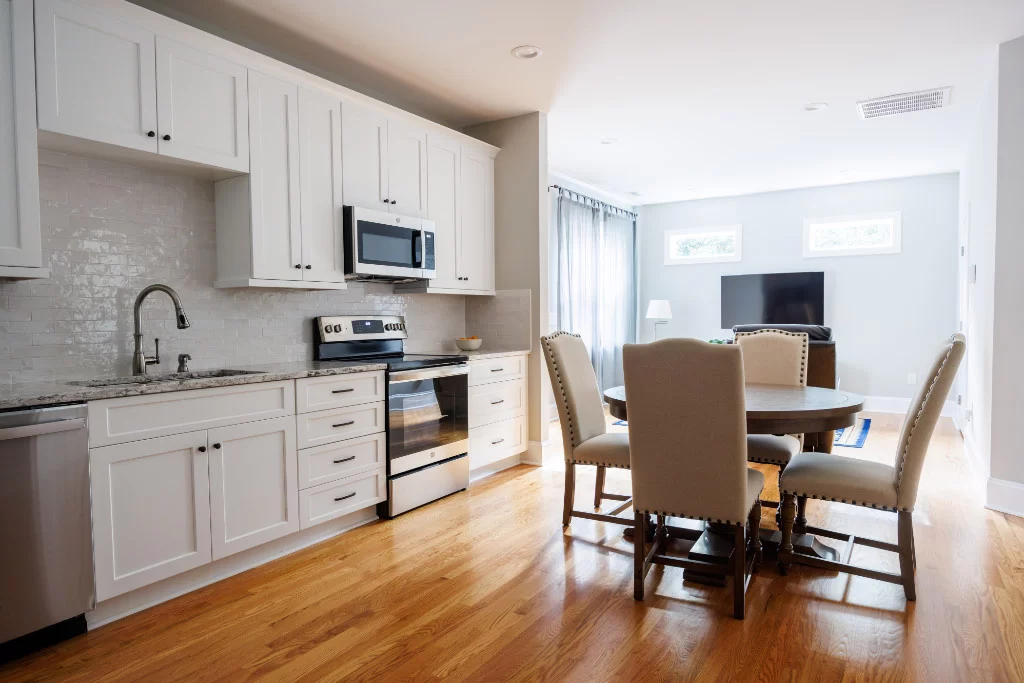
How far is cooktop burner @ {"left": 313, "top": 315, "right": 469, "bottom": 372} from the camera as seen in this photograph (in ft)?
11.8

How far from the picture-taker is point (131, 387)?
2.22 meters

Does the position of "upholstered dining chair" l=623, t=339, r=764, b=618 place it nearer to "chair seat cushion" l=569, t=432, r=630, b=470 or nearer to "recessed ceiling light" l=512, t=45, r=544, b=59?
"chair seat cushion" l=569, t=432, r=630, b=470

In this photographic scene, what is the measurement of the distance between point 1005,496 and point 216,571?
408 cm

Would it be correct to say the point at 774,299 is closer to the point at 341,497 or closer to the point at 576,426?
the point at 576,426

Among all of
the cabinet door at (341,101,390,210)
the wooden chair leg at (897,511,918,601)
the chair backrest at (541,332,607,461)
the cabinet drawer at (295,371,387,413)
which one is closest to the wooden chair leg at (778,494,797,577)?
the wooden chair leg at (897,511,918,601)

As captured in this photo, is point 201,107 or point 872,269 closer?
point 201,107

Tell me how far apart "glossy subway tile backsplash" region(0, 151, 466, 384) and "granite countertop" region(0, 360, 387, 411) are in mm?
168

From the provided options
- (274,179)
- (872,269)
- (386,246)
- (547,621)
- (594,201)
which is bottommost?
(547,621)

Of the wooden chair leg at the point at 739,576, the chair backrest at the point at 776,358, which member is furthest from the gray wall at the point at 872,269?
the wooden chair leg at the point at 739,576

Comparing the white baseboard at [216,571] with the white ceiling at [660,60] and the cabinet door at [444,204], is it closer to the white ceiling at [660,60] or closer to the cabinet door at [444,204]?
the cabinet door at [444,204]

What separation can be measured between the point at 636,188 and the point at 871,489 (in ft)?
18.0

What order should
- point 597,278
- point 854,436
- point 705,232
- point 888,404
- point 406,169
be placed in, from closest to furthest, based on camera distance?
1. point 406,169
2. point 854,436
3. point 888,404
4. point 597,278
5. point 705,232

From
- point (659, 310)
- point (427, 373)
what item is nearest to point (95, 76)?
point (427, 373)

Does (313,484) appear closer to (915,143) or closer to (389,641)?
(389,641)
